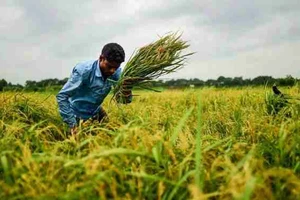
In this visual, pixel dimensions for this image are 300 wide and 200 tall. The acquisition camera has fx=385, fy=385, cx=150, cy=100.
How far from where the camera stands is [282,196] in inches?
69.2

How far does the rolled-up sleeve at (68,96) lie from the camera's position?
3.46 meters

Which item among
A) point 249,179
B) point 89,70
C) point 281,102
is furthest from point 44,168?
point 281,102

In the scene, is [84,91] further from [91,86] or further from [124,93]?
[124,93]

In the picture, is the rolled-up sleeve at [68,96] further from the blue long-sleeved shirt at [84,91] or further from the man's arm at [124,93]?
the man's arm at [124,93]

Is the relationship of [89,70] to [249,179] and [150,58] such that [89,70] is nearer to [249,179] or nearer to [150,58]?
[150,58]

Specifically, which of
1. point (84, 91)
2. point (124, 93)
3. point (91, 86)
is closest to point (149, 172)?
point (124, 93)

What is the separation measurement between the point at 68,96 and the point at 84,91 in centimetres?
33

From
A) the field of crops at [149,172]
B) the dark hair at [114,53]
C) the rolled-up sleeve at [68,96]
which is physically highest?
the dark hair at [114,53]

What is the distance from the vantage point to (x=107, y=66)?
3.61 metres

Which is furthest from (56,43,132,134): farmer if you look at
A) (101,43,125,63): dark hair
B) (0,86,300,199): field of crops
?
(0,86,300,199): field of crops

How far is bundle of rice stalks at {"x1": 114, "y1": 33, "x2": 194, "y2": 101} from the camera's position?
3576 mm

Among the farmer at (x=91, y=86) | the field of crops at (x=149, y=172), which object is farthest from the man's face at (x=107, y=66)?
the field of crops at (x=149, y=172)

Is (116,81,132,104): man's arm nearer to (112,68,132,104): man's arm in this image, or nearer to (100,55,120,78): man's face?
(112,68,132,104): man's arm

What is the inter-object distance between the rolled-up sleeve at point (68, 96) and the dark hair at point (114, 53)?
316 mm
